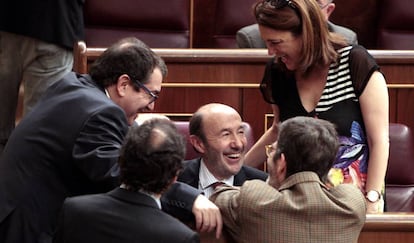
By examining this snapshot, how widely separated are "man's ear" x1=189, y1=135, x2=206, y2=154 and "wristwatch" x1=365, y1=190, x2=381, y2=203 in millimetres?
364

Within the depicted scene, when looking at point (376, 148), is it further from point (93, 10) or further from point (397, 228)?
point (93, 10)

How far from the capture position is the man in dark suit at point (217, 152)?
2.26 meters

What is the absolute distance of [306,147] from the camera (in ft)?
5.90

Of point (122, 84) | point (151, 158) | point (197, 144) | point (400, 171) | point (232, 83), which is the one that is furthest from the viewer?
point (232, 83)

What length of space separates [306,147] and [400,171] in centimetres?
98

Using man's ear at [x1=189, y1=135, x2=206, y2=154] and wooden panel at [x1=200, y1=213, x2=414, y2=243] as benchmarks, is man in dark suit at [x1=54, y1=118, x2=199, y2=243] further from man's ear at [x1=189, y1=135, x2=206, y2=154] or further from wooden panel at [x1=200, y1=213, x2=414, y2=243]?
man's ear at [x1=189, y1=135, x2=206, y2=154]

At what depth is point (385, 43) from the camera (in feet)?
13.0

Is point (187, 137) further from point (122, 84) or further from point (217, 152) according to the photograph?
point (122, 84)

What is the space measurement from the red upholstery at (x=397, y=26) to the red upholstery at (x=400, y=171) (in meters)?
1.24

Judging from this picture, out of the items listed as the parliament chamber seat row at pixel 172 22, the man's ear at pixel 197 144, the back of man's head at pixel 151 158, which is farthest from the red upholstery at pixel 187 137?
the parliament chamber seat row at pixel 172 22

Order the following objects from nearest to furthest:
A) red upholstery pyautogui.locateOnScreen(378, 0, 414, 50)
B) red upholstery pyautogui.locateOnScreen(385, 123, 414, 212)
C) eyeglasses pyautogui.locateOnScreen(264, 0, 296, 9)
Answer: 1. eyeglasses pyautogui.locateOnScreen(264, 0, 296, 9)
2. red upholstery pyautogui.locateOnScreen(385, 123, 414, 212)
3. red upholstery pyautogui.locateOnScreen(378, 0, 414, 50)

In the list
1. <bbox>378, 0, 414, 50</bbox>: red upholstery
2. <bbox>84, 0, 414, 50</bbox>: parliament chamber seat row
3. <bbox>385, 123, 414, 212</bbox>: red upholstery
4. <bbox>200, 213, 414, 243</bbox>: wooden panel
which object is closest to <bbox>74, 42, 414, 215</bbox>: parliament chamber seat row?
<bbox>385, 123, 414, 212</bbox>: red upholstery

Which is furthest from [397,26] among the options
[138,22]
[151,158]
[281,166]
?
[151,158]

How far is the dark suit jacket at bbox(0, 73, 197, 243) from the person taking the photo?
191cm
